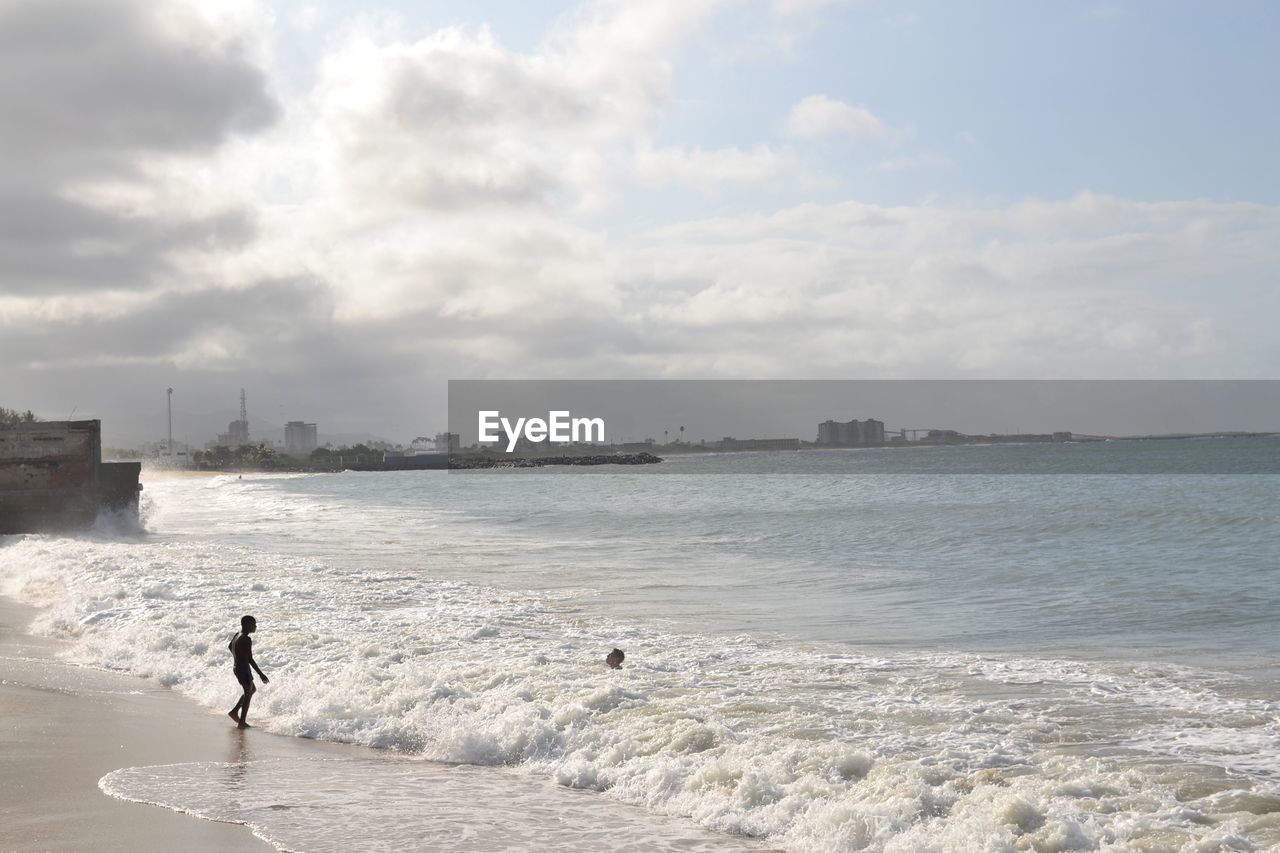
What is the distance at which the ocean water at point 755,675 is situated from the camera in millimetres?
7785

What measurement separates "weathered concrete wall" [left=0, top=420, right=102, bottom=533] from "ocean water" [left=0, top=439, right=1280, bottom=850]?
8134mm

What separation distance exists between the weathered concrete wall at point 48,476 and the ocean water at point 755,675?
813 centimetres

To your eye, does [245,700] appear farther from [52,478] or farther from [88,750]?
[52,478]

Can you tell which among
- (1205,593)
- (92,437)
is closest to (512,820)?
(1205,593)

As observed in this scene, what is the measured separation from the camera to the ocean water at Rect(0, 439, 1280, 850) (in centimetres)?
779

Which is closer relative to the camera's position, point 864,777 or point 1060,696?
point 864,777

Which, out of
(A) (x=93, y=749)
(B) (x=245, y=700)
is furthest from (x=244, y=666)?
(A) (x=93, y=749)

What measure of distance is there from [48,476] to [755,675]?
33.0 metres

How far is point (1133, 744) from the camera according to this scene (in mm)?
9156

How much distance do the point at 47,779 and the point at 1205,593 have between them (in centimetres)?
1818

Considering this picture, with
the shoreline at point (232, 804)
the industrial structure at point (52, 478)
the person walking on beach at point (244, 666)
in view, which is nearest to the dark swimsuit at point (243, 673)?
the person walking on beach at point (244, 666)

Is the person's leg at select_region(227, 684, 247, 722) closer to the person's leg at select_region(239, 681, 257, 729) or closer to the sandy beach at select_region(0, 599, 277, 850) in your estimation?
the person's leg at select_region(239, 681, 257, 729)

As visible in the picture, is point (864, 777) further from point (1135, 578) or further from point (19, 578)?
point (19, 578)

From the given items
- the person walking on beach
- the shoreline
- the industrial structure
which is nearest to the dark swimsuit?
the person walking on beach
